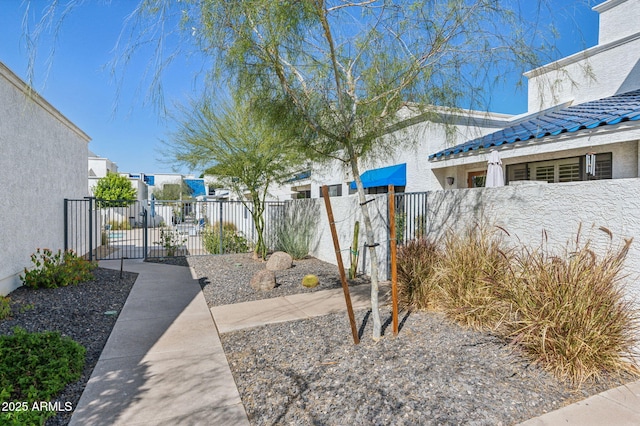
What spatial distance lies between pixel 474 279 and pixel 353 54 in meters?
3.64

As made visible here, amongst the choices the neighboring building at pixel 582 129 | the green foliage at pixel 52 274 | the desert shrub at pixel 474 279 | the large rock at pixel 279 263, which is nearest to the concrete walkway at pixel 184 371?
the desert shrub at pixel 474 279

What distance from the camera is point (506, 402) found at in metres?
3.47

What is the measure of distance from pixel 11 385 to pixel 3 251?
4945 millimetres

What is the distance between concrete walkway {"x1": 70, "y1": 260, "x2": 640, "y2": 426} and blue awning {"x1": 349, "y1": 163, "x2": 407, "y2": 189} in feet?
17.7

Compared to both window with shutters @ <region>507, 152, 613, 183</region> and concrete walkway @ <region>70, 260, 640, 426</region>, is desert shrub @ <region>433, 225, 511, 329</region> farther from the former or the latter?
window with shutters @ <region>507, 152, 613, 183</region>

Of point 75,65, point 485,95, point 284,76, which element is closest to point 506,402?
point 485,95

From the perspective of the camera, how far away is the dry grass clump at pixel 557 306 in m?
3.93

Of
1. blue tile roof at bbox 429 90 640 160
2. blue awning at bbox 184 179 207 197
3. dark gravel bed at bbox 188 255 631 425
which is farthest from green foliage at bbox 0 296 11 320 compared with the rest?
blue awning at bbox 184 179 207 197

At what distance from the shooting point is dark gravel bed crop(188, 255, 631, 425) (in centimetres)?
334

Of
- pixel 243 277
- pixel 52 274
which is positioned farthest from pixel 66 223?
pixel 243 277

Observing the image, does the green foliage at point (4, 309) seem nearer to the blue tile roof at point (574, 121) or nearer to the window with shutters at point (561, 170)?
the blue tile roof at point (574, 121)

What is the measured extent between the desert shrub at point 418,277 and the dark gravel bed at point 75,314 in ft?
14.7

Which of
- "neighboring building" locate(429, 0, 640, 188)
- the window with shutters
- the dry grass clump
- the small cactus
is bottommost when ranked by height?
the small cactus

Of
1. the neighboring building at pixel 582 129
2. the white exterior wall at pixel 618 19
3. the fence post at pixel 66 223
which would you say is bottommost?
the fence post at pixel 66 223
